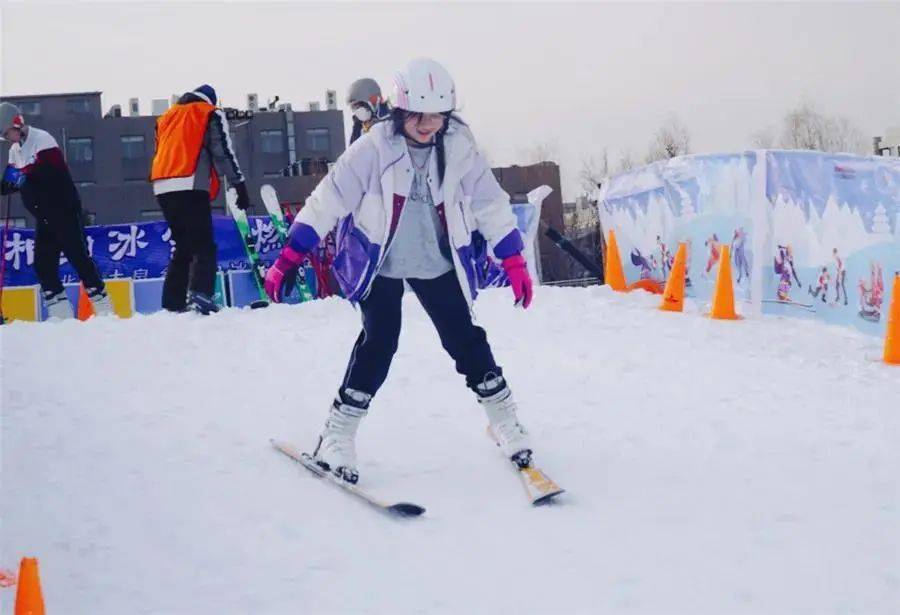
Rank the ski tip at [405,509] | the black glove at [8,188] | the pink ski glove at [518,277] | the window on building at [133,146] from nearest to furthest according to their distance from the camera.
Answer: the ski tip at [405,509], the pink ski glove at [518,277], the black glove at [8,188], the window on building at [133,146]

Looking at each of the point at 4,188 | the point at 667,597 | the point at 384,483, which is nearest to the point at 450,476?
the point at 384,483

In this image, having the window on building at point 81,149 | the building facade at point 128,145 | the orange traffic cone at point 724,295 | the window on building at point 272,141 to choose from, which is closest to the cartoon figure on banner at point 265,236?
the orange traffic cone at point 724,295

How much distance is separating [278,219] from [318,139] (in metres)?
32.6

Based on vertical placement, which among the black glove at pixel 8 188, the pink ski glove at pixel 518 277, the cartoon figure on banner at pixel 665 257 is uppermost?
the black glove at pixel 8 188

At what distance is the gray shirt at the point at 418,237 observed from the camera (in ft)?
13.2

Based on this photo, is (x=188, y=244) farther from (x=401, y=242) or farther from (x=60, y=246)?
(x=401, y=242)

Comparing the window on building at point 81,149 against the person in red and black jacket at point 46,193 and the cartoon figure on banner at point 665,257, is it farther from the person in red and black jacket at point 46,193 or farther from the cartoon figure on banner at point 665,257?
the cartoon figure on banner at point 665,257

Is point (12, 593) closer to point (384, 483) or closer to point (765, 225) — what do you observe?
point (384, 483)

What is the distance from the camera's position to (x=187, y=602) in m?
2.75

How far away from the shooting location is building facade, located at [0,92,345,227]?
39000 millimetres

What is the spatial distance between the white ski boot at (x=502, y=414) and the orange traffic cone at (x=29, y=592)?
209 cm

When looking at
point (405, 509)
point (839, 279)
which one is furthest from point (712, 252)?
point (405, 509)

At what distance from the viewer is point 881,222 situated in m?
7.50

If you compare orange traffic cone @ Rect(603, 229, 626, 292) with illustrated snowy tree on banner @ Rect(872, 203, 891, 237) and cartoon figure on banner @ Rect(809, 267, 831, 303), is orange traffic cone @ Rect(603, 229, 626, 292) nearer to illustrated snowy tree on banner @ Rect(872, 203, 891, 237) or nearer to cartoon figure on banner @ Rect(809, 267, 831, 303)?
cartoon figure on banner @ Rect(809, 267, 831, 303)
